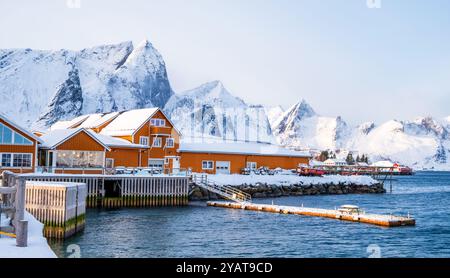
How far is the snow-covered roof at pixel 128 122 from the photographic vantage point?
2552 inches

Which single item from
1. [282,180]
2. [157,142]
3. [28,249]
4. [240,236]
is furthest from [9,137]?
[282,180]

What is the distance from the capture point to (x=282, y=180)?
6950 centimetres

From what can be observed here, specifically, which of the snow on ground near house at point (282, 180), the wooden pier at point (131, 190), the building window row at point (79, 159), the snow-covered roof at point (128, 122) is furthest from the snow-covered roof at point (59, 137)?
the snow on ground near house at point (282, 180)

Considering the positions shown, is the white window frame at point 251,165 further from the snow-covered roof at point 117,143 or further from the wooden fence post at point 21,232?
the wooden fence post at point 21,232

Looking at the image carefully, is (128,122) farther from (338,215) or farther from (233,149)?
(338,215)

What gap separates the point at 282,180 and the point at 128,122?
2082 cm

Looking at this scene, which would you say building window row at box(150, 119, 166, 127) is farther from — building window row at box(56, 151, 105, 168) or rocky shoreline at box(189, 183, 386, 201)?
building window row at box(56, 151, 105, 168)

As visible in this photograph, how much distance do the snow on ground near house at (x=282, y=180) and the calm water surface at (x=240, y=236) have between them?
18.5m

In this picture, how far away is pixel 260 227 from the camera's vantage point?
3547 cm

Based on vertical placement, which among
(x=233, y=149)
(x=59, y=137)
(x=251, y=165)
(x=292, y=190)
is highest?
(x=59, y=137)

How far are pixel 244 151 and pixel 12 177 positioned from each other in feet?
166
